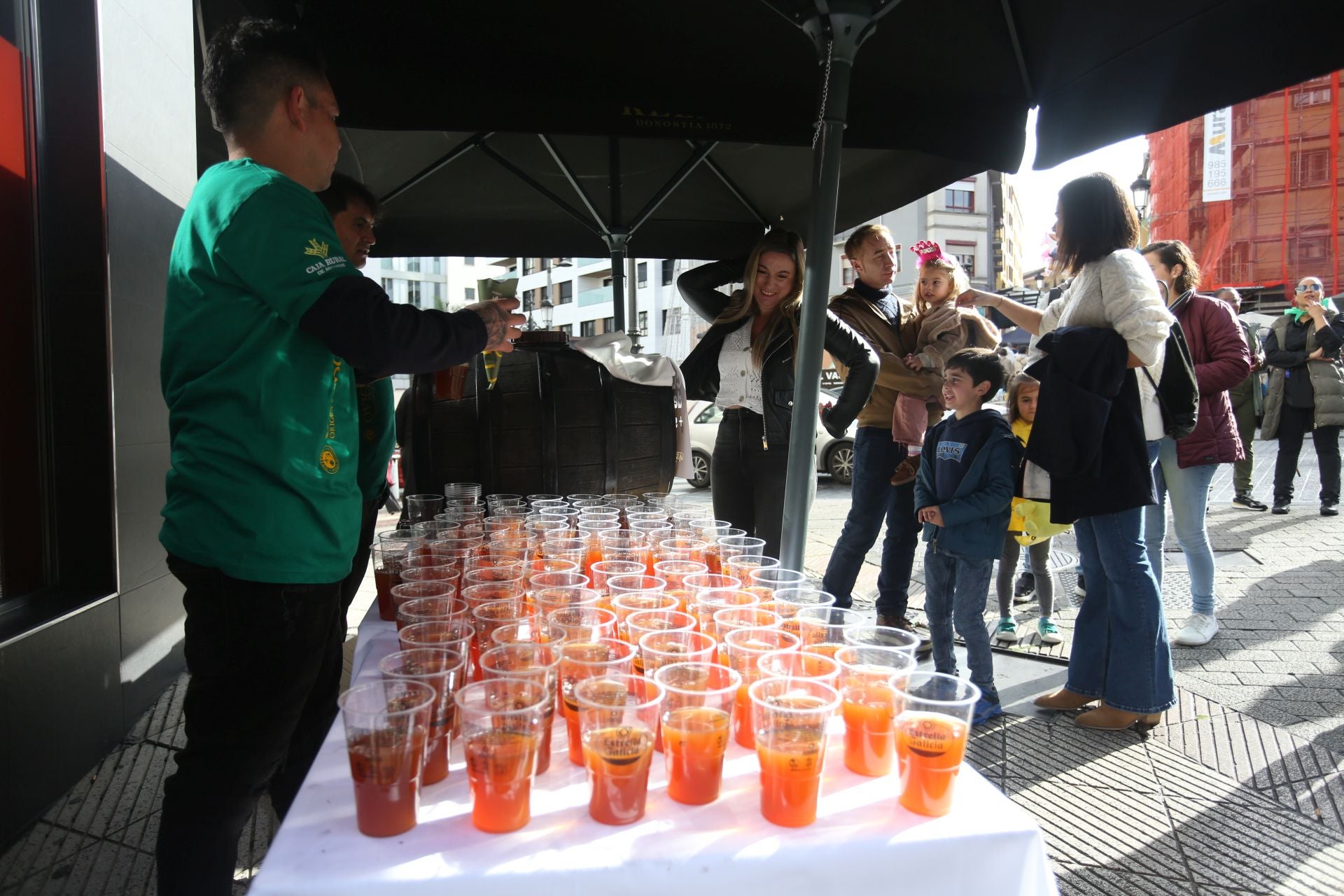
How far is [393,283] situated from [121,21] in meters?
66.0

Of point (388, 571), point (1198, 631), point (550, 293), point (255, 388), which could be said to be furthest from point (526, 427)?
point (550, 293)

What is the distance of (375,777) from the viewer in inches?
39.6

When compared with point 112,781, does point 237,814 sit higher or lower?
higher

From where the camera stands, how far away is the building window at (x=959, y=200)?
34906mm

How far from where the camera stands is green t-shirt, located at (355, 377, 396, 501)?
240 cm

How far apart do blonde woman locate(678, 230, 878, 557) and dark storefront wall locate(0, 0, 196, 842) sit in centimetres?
244

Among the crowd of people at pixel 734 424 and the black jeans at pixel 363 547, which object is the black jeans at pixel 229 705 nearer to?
the crowd of people at pixel 734 424

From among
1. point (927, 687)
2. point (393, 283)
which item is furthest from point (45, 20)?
point (393, 283)

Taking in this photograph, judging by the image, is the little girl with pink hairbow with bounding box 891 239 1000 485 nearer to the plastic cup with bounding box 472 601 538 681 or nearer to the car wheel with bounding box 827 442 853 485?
the plastic cup with bounding box 472 601 538 681

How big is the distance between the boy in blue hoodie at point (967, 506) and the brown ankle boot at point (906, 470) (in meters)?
0.24

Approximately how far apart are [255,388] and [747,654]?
1.13m

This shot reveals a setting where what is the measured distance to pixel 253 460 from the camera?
1570 millimetres

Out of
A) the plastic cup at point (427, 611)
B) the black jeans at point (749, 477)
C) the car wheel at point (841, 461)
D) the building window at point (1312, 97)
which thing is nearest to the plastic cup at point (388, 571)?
the plastic cup at point (427, 611)

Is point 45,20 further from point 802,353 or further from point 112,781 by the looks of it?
point 802,353
